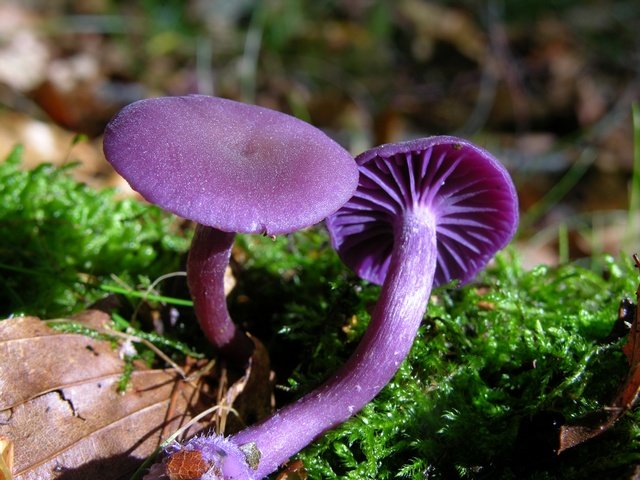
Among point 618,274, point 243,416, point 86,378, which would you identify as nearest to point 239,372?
point 243,416

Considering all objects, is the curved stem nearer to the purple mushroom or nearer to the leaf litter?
the purple mushroom

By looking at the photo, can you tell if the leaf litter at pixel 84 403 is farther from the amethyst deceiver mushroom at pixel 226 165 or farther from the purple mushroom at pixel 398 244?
the amethyst deceiver mushroom at pixel 226 165

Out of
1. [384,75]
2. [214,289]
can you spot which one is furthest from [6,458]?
[384,75]

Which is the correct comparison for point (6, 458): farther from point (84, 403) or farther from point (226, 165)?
point (226, 165)

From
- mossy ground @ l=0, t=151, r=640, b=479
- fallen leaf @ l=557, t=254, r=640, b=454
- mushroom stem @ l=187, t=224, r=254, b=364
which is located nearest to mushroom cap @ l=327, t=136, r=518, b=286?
mossy ground @ l=0, t=151, r=640, b=479

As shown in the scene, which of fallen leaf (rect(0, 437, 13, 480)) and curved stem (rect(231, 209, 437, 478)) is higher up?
curved stem (rect(231, 209, 437, 478))
